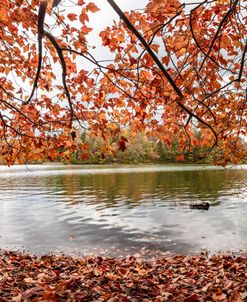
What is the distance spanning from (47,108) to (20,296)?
4014 mm

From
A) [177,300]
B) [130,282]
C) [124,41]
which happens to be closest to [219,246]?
[130,282]

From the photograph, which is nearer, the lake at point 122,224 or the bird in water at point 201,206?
the lake at point 122,224

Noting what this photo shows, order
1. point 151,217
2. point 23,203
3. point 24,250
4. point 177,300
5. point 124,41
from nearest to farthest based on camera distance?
point 124,41 < point 177,300 < point 24,250 < point 151,217 < point 23,203

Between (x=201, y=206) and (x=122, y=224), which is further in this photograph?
(x=201, y=206)

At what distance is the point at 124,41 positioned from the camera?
228 inches

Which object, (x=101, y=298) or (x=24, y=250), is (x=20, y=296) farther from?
(x=24, y=250)

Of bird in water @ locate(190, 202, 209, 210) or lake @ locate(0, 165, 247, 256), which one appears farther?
bird in water @ locate(190, 202, 209, 210)

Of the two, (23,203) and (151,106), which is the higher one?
(151,106)

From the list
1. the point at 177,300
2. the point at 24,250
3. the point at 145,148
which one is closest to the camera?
the point at 177,300

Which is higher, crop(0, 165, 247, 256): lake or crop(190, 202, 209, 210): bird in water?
crop(190, 202, 209, 210): bird in water

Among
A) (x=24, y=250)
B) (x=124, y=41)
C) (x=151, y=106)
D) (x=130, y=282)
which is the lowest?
(x=24, y=250)

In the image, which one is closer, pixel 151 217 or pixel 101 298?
pixel 101 298

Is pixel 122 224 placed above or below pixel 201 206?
below

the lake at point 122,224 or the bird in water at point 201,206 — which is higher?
Answer: the bird in water at point 201,206
